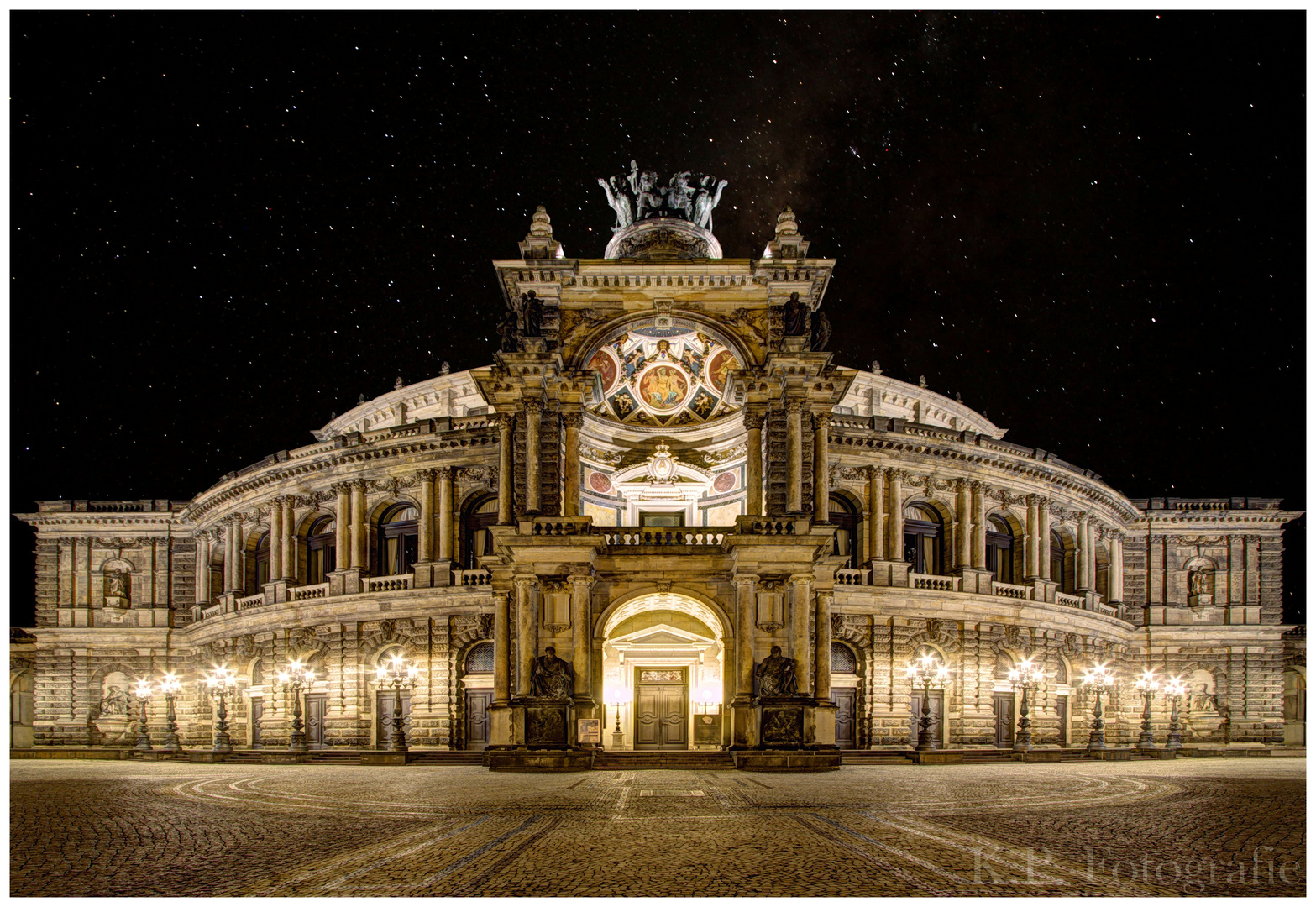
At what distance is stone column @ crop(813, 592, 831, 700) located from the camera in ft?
105

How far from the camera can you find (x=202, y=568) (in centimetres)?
5453

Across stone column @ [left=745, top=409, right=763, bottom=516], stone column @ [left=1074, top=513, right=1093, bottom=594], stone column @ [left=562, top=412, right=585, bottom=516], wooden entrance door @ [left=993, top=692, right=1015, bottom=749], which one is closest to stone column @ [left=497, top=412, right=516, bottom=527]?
stone column @ [left=562, top=412, right=585, bottom=516]

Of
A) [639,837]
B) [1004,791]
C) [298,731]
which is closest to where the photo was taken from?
[639,837]

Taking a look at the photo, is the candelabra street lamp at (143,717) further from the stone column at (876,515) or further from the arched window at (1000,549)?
the arched window at (1000,549)

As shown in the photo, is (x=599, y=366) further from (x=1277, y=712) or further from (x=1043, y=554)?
(x=1277, y=712)

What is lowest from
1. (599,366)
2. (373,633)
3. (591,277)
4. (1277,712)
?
(1277,712)

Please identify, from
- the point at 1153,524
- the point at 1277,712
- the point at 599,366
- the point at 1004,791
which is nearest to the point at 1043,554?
the point at 1153,524

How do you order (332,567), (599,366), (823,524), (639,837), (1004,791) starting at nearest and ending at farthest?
(639,837) < (1004,791) < (823,524) < (599,366) < (332,567)

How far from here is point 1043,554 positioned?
157 feet

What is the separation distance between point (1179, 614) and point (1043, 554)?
11.5 meters

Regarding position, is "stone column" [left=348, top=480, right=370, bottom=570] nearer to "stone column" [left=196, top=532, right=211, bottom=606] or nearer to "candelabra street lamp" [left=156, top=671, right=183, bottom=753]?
"candelabra street lamp" [left=156, top=671, right=183, bottom=753]

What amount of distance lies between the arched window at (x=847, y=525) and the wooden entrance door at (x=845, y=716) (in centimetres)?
502

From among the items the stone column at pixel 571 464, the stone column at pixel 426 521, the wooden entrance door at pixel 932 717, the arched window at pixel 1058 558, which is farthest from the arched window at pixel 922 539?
the stone column at pixel 426 521

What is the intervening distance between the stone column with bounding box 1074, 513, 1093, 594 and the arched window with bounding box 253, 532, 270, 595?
36.7m
